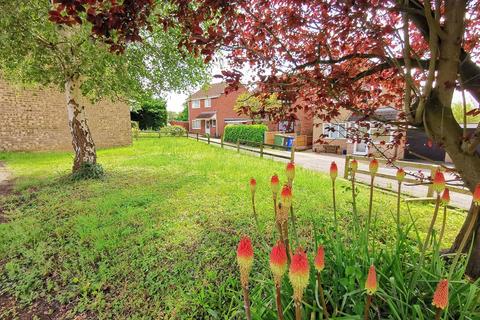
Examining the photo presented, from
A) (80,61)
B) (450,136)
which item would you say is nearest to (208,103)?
(80,61)

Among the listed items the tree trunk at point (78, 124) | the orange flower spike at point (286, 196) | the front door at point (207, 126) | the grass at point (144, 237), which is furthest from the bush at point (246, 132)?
the orange flower spike at point (286, 196)

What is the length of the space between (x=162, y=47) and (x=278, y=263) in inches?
329

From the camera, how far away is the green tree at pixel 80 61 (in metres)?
5.36

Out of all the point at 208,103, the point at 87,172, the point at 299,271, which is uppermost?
the point at 208,103

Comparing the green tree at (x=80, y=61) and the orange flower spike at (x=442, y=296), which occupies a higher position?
the green tree at (x=80, y=61)

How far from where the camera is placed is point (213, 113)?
38156 mm

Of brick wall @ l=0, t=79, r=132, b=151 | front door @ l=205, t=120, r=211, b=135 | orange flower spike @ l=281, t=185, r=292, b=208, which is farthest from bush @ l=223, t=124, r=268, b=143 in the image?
orange flower spike @ l=281, t=185, r=292, b=208

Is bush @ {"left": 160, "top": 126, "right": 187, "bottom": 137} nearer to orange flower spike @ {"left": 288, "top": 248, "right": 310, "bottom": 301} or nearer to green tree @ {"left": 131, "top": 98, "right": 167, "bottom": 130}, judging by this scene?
green tree @ {"left": 131, "top": 98, "right": 167, "bottom": 130}

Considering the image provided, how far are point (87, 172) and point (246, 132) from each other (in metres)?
19.7

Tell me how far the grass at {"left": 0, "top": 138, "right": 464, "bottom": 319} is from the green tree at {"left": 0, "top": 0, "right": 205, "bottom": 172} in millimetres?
2802

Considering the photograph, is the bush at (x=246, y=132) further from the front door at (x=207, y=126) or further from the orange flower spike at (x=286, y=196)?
the orange flower spike at (x=286, y=196)

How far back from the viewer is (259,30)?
110 inches

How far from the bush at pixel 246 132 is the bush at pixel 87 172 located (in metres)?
18.0

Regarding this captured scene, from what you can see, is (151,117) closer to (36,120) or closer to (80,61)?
(36,120)
